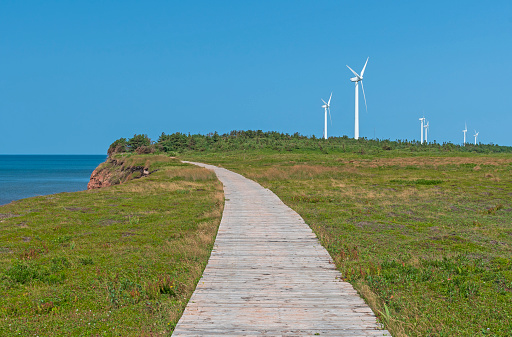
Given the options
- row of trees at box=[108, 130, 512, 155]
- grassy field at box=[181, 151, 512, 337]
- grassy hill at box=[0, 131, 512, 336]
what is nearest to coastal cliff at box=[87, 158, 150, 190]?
row of trees at box=[108, 130, 512, 155]

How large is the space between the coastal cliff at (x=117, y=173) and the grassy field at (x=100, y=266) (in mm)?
35881

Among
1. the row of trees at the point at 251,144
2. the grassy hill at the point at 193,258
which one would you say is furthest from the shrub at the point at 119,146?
the grassy hill at the point at 193,258

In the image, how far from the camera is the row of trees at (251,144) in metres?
95.9

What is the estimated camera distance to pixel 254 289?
743 cm

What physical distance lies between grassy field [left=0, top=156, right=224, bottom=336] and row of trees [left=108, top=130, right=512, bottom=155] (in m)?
76.7

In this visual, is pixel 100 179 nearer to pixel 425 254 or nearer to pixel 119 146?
pixel 119 146

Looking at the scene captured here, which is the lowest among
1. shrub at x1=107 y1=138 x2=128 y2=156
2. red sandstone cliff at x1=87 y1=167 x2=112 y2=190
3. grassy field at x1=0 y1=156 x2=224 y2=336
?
grassy field at x1=0 y1=156 x2=224 y2=336

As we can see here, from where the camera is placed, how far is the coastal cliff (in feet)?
184

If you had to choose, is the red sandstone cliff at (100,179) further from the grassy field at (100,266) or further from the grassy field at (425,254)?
the grassy field at (425,254)

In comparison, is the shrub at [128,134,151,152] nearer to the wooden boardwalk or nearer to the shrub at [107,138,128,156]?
the shrub at [107,138,128,156]

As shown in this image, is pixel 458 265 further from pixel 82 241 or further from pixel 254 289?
pixel 82 241

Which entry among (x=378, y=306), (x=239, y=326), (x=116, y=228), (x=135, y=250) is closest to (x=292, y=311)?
(x=239, y=326)

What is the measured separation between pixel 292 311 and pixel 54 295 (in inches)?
213

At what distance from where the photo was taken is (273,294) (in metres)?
7.21
